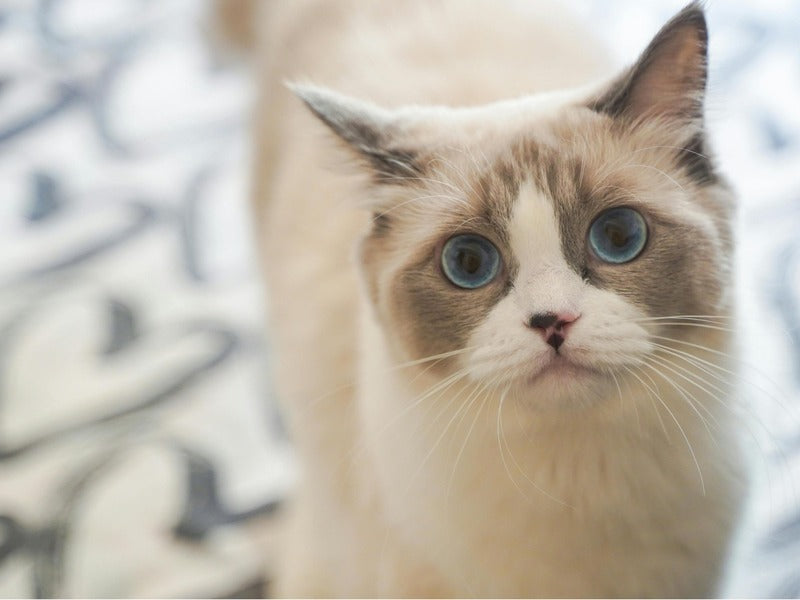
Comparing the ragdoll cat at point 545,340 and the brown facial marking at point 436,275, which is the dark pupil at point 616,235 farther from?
the brown facial marking at point 436,275

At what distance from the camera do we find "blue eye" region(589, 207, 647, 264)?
844 millimetres

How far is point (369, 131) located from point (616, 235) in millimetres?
295

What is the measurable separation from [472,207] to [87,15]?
216 centimetres

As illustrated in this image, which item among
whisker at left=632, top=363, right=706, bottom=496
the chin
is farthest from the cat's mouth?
whisker at left=632, top=363, right=706, bottom=496

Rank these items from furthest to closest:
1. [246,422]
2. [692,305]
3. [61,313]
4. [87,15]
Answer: [87,15]
[61,313]
[246,422]
[692,305]

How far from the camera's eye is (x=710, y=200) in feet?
2.98

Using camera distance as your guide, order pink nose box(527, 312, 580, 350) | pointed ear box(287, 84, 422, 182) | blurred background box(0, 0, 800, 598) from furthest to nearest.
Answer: blurred background box(0, 0, 800, 598) < pointed ear box(287, 84, 422, 182) < pink nose box(527, 312, 580, 350)

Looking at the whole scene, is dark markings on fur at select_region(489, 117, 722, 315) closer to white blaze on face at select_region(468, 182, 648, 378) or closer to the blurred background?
white blaze on face at select_region(468, 182, 648, 378)

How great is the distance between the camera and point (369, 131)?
923mm

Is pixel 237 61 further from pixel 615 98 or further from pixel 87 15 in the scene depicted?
pixel 615 98

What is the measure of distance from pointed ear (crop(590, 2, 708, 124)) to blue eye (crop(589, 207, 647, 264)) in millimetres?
125

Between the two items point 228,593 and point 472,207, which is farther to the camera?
point 228,593

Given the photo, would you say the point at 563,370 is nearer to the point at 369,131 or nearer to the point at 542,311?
the point at 542,311

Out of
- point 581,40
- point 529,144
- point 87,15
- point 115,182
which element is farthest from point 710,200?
point 87,15
